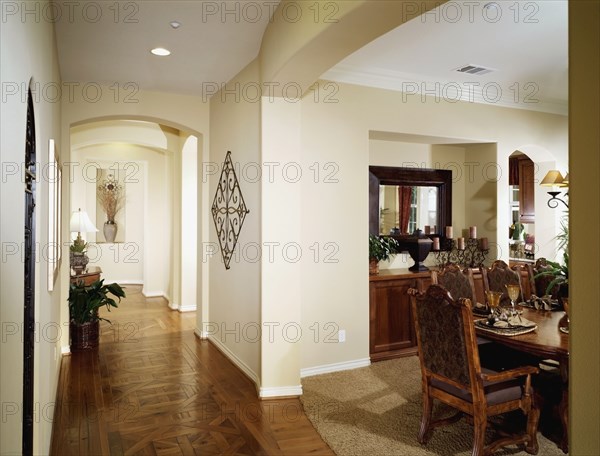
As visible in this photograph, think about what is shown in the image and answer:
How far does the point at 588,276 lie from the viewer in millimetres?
1008

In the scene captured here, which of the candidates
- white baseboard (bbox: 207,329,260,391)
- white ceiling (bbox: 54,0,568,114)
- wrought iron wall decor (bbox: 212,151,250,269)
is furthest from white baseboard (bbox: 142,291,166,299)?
white ceiling (bbox: 54,0,568,114)

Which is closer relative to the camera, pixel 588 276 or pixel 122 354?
pixel 588 276

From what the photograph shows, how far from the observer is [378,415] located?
3.19m

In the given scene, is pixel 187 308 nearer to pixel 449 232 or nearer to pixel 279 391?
pixel 279 391

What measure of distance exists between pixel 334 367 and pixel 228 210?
183 centimetres

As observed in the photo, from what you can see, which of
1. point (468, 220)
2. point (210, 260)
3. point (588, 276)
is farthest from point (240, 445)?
point (468, 220)

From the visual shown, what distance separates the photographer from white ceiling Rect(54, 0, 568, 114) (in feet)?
10.5

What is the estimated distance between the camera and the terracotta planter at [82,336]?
487cm

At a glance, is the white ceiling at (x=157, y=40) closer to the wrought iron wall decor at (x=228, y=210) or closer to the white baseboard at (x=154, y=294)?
the wrought iron wall decor at (x=228, y=210)

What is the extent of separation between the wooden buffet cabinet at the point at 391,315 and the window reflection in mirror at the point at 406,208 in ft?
2.08

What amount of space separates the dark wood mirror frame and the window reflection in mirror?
0.18 feet

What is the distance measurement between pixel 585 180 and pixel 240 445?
2.50m

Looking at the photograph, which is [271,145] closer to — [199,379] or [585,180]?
[199,379]

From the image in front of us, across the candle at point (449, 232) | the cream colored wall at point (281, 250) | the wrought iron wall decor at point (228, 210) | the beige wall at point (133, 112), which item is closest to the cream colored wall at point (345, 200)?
the cream colored wall at point (281, 250)
